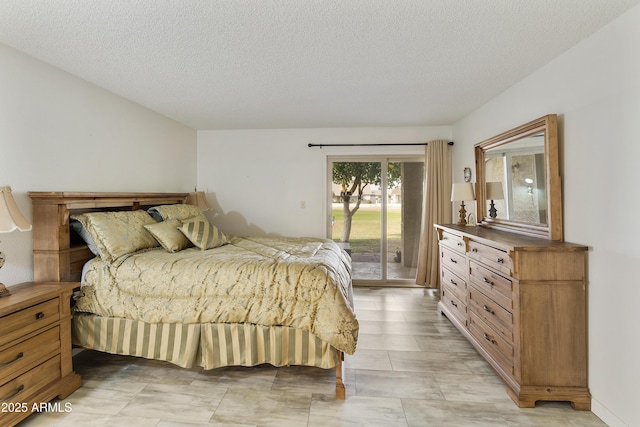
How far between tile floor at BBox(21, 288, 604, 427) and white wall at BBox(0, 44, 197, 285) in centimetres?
103

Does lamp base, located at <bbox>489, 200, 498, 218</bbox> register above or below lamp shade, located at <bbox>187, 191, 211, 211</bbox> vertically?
below

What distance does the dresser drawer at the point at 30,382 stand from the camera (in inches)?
66.8

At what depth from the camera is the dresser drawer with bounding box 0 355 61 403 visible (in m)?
1.70

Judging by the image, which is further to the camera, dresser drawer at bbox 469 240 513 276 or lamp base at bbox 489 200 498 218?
lamp base at bbox 489 200 498 218

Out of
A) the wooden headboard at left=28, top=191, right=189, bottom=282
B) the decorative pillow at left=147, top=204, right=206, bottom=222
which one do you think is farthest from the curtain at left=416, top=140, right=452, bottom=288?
the wooden headboard at left=28, top=191, right=189, bottom=282

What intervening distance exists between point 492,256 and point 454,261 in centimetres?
82

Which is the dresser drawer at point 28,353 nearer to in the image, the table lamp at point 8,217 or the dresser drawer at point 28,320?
the dresser drawer at point 28,320

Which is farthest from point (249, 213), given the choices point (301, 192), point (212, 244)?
point (212, 244)

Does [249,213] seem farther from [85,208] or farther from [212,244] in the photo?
[85,208]

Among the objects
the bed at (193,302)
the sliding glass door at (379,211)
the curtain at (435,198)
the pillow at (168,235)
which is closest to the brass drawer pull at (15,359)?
the bed at (193,302)

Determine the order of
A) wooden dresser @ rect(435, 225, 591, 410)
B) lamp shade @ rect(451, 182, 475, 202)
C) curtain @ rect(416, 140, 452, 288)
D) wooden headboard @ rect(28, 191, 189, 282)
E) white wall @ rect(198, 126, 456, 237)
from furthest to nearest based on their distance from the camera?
white wall @ rect(198, 126, 456, 237), curtain @ rect(416, 140, 452, 288), lamp shade @ rect(451, 182, 475, 202), wooden headboard @ rect(28, 191, 189, 282), wooden dresser @ rect(435, 225, 591, 410)

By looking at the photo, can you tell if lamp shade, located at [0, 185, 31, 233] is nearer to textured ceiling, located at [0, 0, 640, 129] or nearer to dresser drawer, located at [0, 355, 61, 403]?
dresser drawer, located at [0, 355, 61, 403]

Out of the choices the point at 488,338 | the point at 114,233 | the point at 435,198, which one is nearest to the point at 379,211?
the point at 435,198

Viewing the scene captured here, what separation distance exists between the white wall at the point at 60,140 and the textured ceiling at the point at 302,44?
162 millimetres
